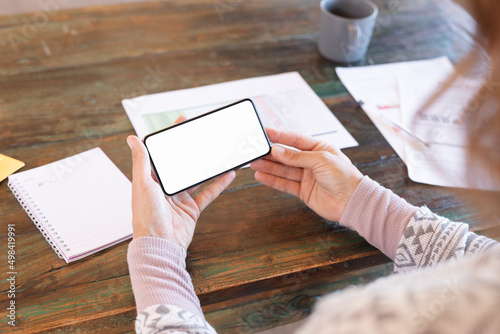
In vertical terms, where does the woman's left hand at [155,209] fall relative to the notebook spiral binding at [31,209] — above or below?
above

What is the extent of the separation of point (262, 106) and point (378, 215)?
0.37m

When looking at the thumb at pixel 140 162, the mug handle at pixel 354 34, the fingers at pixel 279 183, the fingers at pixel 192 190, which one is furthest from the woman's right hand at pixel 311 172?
the mug handle at pixel 354 34

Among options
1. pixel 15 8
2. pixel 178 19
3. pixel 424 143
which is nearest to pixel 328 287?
pixel 424 143

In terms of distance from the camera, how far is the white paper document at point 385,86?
1.00m

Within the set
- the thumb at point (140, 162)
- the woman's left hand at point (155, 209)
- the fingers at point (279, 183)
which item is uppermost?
the thumb at point (140, 162)

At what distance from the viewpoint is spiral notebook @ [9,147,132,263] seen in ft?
2.35

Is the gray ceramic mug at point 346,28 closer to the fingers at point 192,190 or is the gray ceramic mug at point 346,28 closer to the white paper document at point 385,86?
the white paper document at point 385,86

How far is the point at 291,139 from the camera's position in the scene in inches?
34.1

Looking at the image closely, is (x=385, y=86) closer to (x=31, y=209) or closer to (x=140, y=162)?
(x=140, y=162)

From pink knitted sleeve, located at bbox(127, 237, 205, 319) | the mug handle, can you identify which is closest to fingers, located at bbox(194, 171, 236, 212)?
pink knitted sleeve, located at bbox(127, 237, 205, 319)

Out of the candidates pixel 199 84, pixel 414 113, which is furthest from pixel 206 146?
pixel 414 113

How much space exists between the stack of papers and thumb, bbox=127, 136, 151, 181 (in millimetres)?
483

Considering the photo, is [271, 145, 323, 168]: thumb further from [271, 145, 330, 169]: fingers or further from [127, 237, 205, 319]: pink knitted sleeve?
[127, 237, 205, 319]: pink knitted sleeve

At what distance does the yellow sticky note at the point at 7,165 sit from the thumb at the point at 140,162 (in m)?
0.24
